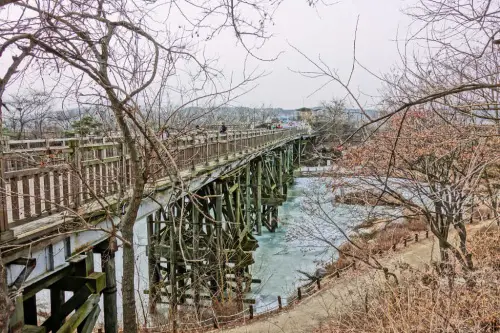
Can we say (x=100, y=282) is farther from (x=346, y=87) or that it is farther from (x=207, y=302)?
(x=207, y=302)

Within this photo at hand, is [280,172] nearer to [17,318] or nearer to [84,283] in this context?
[84,283]

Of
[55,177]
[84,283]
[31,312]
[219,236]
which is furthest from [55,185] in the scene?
[219,236]

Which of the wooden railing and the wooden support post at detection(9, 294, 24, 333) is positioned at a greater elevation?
the wooden railing

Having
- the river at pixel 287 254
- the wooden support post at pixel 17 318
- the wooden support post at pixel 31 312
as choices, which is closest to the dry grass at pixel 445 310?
the wooden support post at pixel 17 318

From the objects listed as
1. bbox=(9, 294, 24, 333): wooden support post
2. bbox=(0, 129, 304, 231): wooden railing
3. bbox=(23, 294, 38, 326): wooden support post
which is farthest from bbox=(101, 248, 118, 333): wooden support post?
bbox=(9, 294, 24, 333): wooden support post

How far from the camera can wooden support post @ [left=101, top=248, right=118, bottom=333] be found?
5.03 meters

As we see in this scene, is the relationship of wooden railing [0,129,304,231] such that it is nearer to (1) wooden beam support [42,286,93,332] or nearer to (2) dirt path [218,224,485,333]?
(1) wooden beam support [42,286,93,332]

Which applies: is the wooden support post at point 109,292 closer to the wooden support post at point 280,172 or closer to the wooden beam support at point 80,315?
the wooden beam support at point 80,315

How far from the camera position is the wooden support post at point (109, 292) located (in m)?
5.03

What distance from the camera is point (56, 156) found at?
439cm

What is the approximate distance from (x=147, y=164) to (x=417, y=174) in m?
6.13

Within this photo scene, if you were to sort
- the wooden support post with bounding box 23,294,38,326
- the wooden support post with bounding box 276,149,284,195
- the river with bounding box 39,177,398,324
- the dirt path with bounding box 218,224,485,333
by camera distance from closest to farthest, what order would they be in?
the wooden support post with bounding box 23,294,38,326 < the dirt path with bounding box 218,224,485,333 < the river with bounding box 39,177,398,324 < the wooden support post with bounding box 276,149,284,195

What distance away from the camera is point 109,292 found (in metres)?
5.12

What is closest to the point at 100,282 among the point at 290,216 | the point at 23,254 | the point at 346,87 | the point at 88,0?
the point at 23,254
